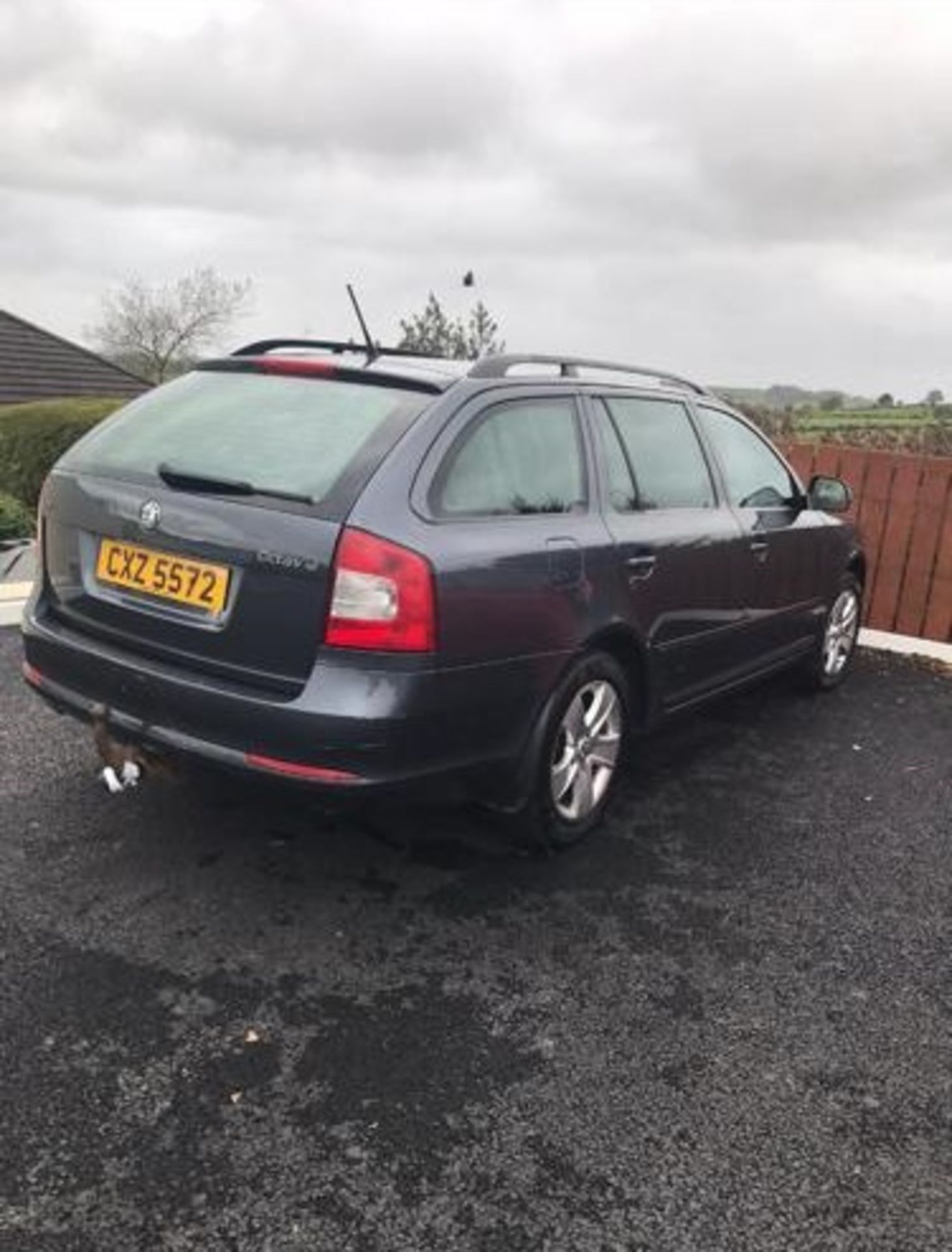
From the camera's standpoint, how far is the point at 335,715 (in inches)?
111

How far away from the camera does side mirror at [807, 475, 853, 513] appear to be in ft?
18.2

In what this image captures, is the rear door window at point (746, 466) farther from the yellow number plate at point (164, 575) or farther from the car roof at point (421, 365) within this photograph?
the yellow number plate at point (164, 575)

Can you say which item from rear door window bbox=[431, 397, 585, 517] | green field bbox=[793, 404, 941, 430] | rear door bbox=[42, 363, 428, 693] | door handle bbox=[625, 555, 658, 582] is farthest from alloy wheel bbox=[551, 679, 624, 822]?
green field bbox=[793, 404, 941, 430]

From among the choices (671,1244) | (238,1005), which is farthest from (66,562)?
(671,1244)

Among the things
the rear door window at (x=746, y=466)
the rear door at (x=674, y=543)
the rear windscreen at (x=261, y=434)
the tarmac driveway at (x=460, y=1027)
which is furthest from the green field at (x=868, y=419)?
the rear windscreen at (x=261, y=434)

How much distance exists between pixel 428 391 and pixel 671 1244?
7.23 ft

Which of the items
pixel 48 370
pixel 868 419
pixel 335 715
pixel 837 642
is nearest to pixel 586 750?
pixel 335 715

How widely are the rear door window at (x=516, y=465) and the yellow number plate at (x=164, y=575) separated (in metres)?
0.63

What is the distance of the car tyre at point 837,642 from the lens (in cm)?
586

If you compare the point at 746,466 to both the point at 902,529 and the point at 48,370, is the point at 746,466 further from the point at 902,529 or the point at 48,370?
the point at 48,370

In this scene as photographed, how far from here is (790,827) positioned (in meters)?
4.16

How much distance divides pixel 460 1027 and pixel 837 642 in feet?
13.1

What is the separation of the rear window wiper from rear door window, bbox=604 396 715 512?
1.25 m

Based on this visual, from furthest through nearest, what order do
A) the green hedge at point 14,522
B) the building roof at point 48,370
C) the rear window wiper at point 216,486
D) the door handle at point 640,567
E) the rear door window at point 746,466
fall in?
the building roof at point 48,370 → the green hedge at point 14,522 → the rear door window at point 746,466 → the door handle at point 640,567 → the rear window wiper at point 216,486
